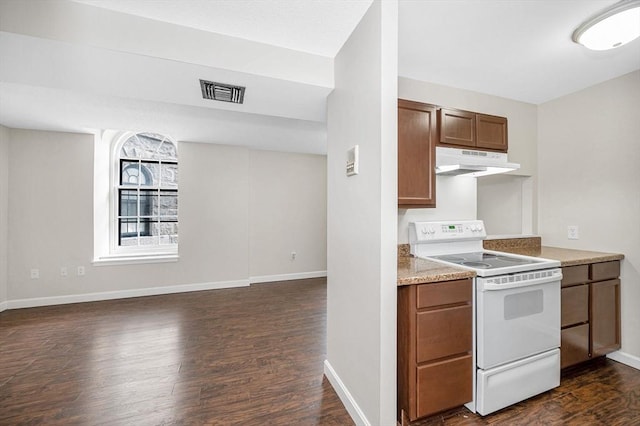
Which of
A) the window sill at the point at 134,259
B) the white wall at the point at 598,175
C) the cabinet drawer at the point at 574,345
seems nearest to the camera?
the cabinet drawer at the point at 574,345

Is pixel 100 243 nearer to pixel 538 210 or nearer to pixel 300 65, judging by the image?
pixel 300 65

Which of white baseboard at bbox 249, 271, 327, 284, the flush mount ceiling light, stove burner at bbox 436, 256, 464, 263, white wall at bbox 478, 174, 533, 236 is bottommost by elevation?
white baseboard at bbox 249, 271, 327, 284

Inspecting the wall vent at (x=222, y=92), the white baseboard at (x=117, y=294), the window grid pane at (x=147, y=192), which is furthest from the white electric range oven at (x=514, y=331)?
the window grid pane at (x=147, y=192)

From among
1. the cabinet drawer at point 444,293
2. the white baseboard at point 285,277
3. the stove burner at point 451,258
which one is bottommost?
the white baseboard at point 285,277

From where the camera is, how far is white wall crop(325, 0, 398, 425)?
4.59 ft

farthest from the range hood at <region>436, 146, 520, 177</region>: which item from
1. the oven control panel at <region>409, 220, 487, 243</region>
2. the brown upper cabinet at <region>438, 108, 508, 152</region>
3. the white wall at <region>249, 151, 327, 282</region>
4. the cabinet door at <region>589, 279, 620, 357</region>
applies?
the white wall at <region>249, 151, 327, 282</region>

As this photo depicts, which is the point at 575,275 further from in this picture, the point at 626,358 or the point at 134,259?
the point at 134,259

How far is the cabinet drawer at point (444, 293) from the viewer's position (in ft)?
5.06

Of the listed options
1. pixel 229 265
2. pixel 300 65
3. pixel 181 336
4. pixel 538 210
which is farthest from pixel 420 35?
pixel 229 265

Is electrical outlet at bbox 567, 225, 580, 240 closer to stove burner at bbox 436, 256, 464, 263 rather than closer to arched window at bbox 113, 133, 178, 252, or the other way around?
stove burner at bbox 436, 256, 464, 263

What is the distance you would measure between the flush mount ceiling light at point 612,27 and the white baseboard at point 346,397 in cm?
271

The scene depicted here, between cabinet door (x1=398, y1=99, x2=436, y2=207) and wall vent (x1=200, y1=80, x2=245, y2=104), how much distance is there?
1251mm

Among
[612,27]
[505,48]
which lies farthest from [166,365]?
[612,27]

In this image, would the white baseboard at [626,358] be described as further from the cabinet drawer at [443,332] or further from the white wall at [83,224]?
the white wall at [83,224]
